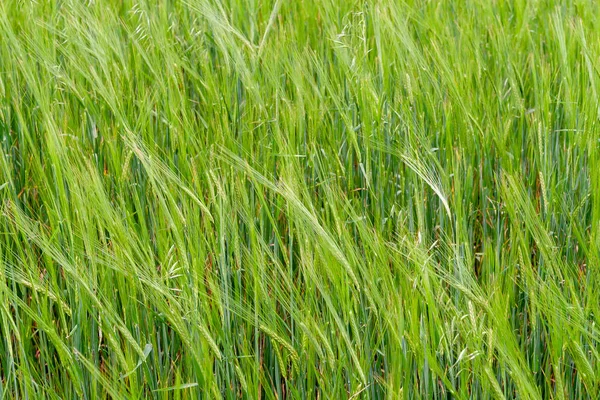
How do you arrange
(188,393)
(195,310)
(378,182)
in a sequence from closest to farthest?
1. (195,310)
2. (188,393)
3. (378,182)

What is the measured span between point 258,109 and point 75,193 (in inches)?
21.6

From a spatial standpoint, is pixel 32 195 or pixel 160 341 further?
pixel 32 195

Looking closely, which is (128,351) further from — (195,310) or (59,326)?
(59,326)

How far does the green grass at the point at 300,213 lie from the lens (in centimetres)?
103

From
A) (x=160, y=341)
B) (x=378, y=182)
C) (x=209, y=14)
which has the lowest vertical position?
(x=160, y=341)

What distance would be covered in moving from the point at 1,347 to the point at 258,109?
1.96 ft

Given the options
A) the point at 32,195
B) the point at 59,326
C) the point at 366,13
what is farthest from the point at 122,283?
the point at 366,13

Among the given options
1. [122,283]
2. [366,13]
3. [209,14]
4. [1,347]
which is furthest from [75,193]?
[366,13]

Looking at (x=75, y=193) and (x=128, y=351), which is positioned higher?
(x=75, y=193)

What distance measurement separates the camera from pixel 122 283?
3.60 feet

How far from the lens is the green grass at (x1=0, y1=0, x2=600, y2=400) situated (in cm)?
103

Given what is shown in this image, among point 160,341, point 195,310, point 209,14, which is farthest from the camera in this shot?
point 209,14

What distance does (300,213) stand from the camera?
1.01 m

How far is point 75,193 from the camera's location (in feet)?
3.41
